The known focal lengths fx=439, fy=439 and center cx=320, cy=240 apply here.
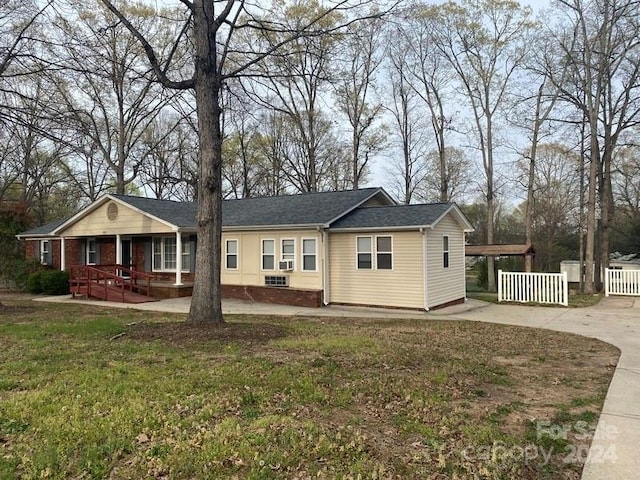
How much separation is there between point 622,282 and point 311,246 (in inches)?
490

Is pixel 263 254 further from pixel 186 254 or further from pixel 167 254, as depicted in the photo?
pixel 167 254

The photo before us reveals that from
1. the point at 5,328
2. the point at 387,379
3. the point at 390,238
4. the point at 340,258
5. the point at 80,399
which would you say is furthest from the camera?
the point at 340,258

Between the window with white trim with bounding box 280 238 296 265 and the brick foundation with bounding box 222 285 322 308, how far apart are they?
109cm

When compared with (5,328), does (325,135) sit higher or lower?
higher

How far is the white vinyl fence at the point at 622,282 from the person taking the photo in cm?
1677

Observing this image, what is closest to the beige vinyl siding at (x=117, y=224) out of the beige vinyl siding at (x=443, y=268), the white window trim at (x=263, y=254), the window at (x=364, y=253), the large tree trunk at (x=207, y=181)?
the white window trim at (x=263, y=254)

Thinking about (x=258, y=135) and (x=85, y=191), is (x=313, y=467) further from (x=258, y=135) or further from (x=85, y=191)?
Result: (x=85, y=191)

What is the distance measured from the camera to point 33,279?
63.0 ft

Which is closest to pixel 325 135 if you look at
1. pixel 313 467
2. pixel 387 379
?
pixel 387 379

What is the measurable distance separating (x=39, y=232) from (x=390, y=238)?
1753 centimetres

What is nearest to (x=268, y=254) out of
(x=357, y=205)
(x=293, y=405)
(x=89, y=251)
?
(x=357, y=205)

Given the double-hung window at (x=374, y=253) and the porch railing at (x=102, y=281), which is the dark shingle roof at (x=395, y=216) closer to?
the double-hung window at (x=374, y=253)

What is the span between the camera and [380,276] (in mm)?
13688

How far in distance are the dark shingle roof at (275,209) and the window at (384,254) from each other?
1789 mm
